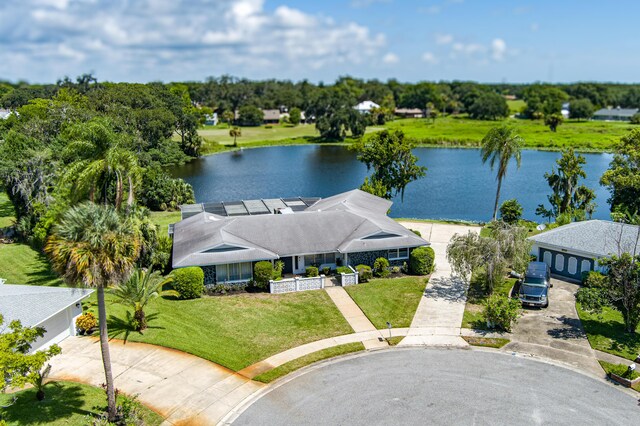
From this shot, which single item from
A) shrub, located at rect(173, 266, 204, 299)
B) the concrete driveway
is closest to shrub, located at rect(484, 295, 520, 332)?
the concrete driveway

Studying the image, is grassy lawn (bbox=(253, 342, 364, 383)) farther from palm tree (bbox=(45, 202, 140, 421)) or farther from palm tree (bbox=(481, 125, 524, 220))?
palm tree (bbox=(481, 125, 524, 220))

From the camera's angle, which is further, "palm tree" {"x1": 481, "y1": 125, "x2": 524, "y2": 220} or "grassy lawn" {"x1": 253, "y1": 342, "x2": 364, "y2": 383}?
"palm tree" {"x1": 481, "y1": 125, "x2": 524, "y2": 220}

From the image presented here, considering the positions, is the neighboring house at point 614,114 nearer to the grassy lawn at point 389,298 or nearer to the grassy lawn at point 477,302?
the grassy lawn at point 477,302

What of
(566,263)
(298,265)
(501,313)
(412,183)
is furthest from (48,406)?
(412,183)

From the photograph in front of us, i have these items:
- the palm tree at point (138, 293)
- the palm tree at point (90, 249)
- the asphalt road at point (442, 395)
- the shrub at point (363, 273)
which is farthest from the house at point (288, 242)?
the palm tree at point (90, 249)

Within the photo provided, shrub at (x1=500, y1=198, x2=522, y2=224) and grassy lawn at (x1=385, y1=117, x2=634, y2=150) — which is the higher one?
grassy lawn at (x1=385, y1=117, x2=634, y2=150)

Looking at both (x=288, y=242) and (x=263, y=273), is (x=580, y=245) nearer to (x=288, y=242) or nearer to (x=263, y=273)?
(x=288, y=242)
